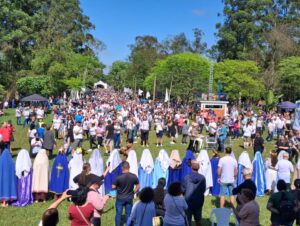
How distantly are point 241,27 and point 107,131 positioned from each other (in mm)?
44248

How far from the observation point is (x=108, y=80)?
13925cm

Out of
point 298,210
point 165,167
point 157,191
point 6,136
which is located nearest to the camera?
point 298,210

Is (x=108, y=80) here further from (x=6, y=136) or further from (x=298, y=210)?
(x=298, y=210)

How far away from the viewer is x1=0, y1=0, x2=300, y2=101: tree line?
45688 mm

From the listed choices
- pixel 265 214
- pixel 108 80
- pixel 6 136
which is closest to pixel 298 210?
pixel 265 214

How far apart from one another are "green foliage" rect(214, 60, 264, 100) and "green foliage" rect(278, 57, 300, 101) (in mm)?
2784

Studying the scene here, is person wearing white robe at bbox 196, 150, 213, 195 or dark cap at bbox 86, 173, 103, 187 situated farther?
person wearing white robe at bbox 196, 150, 213, 195

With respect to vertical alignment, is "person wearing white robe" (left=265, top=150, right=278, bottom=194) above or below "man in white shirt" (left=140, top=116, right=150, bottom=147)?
below

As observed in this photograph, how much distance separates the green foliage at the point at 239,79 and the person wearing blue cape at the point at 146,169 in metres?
36.1

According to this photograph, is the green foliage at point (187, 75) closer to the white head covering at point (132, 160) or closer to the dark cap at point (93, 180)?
the white head covering at point (132, 160)

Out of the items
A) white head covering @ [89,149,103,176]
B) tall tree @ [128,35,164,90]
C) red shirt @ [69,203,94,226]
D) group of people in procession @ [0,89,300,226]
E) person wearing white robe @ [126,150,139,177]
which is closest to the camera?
red shirt @ [69,203,94,226]

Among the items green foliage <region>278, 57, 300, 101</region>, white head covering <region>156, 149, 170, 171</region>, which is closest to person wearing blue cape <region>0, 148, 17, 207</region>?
white head covering <region>156, 149, 170, 171</region>

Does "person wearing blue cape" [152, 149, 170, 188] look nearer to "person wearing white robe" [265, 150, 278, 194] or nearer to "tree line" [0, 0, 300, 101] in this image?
"person wearing white robe" [265, 150, 278, 194]

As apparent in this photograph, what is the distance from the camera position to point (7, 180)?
1012 cm
